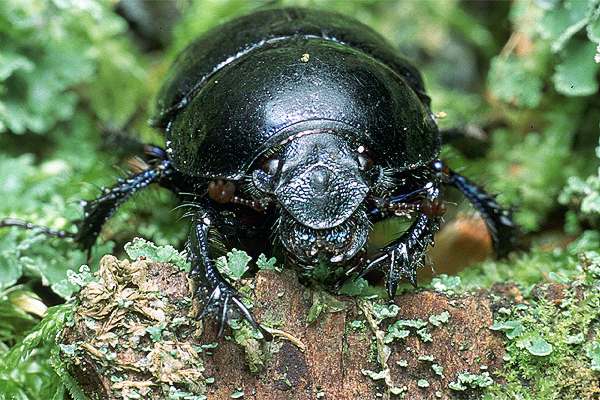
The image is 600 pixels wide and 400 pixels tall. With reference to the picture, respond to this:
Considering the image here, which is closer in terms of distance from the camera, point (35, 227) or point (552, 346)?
point (552, 346)

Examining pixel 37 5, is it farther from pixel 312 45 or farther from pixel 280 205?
pixel 280 205

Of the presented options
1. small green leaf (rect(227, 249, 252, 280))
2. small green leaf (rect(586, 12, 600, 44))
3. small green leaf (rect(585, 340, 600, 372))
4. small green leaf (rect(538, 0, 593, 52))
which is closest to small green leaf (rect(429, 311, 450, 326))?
small green leaf (rect(585, 340, 600, 372))

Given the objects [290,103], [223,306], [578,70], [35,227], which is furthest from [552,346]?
[35,227]

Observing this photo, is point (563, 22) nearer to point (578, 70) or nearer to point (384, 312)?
point (578, 70)

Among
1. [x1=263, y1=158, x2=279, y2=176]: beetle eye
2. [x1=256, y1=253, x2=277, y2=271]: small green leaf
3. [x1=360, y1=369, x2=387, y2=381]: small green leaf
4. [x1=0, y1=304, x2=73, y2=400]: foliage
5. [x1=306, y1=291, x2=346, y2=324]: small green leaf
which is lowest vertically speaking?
[x1=0, y1=304, x2=73, y2=400]: foliage

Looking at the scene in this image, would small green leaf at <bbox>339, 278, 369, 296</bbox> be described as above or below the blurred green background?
below

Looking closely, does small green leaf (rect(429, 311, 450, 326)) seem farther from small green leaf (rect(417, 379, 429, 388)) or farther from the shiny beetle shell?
the shiny beetle shell

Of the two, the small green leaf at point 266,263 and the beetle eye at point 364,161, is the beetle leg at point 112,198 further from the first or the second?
the beetle eye at point 364,161
